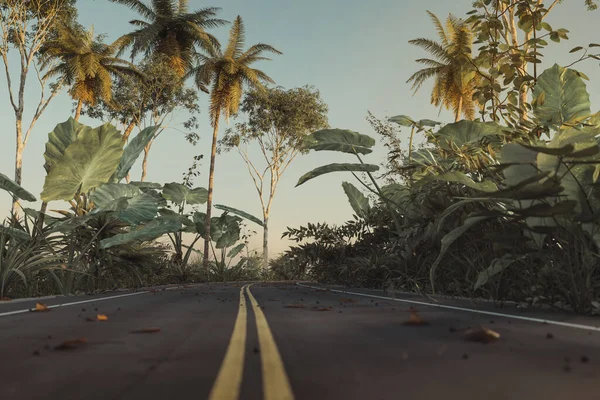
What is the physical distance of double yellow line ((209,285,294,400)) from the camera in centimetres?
283

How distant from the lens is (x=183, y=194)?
30.7 metres

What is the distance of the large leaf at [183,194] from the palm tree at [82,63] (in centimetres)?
1172

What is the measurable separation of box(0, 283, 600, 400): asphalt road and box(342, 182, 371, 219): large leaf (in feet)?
40.4

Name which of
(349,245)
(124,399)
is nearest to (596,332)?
(124,399)

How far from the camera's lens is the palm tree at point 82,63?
3553cm

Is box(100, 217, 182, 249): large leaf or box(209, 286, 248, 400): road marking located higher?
box(100, 217, 182, 249): large leaf

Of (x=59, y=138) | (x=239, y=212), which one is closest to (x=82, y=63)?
(x=239, y=212)

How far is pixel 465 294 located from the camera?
35.3 ft

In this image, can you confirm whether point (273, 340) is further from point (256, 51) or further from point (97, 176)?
point (256, 51)

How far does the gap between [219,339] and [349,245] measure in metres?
15.9

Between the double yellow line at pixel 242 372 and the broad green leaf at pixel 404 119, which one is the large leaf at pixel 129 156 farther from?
the double yellow line at pixel 242 372

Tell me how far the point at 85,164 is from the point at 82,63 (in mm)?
23786

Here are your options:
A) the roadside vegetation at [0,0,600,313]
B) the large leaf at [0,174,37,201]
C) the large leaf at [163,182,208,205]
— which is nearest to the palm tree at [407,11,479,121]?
the roadside vegetation at [0,0,600,313]

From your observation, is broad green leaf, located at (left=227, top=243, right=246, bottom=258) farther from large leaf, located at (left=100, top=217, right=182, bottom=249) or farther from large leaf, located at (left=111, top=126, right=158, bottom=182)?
large leaf, located at (left=111, top=126, right=158, bottom=182)
